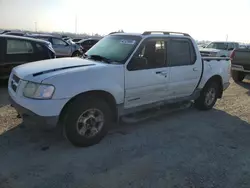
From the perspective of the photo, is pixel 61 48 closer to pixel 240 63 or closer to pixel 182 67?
pixel 240 63

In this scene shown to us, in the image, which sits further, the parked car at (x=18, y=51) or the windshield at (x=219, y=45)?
the windshield at (x=219, y=45)

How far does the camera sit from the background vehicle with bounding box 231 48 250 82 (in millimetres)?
10461

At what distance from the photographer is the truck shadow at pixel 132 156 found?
3.42 meters

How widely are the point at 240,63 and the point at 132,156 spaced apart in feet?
27.3

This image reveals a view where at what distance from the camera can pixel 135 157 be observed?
13.2ft

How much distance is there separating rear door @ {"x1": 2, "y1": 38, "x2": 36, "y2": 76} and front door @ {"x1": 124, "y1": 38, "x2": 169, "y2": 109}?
173 inches

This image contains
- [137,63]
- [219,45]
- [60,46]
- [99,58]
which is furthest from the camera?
[219,45]

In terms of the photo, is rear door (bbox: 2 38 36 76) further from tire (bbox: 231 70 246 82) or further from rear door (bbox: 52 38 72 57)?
tire (bbox: 231 70 246 82)

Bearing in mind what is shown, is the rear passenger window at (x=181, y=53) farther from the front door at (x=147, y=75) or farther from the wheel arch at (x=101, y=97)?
the wheel arch at (x=101, y=97)

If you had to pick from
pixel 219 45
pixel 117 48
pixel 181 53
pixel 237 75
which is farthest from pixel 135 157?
pixel 219 45

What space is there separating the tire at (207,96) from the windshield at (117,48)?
2.46m

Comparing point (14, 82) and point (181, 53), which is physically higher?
point (181, 53)

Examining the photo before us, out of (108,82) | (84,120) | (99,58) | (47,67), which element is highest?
(99,58)

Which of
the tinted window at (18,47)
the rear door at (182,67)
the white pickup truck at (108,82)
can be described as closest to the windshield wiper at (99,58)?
the white pickup truck at (108,82)
